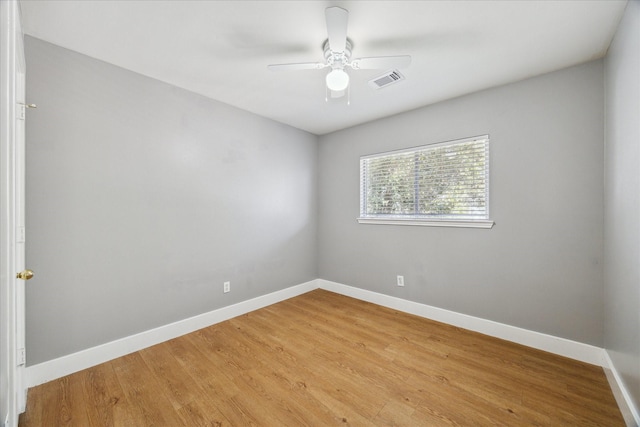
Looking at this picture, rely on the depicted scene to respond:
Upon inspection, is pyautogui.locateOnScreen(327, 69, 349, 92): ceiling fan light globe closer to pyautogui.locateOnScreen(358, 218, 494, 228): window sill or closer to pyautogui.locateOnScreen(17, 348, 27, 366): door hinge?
pyautogui.locateOnScreen(358, 218, 494, 228): window sill

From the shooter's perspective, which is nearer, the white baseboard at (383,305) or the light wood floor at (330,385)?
the light wood floor at (330,385)

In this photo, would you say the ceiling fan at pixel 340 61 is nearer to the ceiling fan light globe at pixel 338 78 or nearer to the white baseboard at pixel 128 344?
the ceiling fan light globe at pixel 338 78

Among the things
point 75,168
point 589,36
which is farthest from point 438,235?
point 75,168

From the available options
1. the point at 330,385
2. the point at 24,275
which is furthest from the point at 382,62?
the point at 24,275

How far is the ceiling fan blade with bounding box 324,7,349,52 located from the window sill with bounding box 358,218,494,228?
200 cm

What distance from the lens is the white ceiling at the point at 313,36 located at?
61.3 inches

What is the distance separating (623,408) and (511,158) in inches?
74.6

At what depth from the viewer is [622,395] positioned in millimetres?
1585

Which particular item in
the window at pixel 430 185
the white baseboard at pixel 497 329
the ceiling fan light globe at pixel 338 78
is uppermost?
the ceiling fan light globe at pixel 338 78

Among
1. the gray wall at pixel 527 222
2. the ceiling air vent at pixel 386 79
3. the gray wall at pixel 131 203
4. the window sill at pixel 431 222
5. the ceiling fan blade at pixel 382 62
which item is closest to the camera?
the ceiling fan blade at pixel 382 62

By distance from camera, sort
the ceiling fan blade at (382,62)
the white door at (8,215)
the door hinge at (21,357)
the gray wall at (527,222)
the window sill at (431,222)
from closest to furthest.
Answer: the white door at (8,215) < the door hinge at (21,357) < the ceiling fan blade at (382,62) < the gray wall at (527,222) < the window sill at (431,222)

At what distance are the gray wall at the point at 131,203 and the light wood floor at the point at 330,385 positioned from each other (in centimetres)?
39

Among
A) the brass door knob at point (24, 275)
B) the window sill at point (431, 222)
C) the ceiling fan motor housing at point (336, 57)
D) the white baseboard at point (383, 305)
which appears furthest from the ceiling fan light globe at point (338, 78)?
the white baseboard at point (383, 305)

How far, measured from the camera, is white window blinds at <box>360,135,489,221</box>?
2.63 m
